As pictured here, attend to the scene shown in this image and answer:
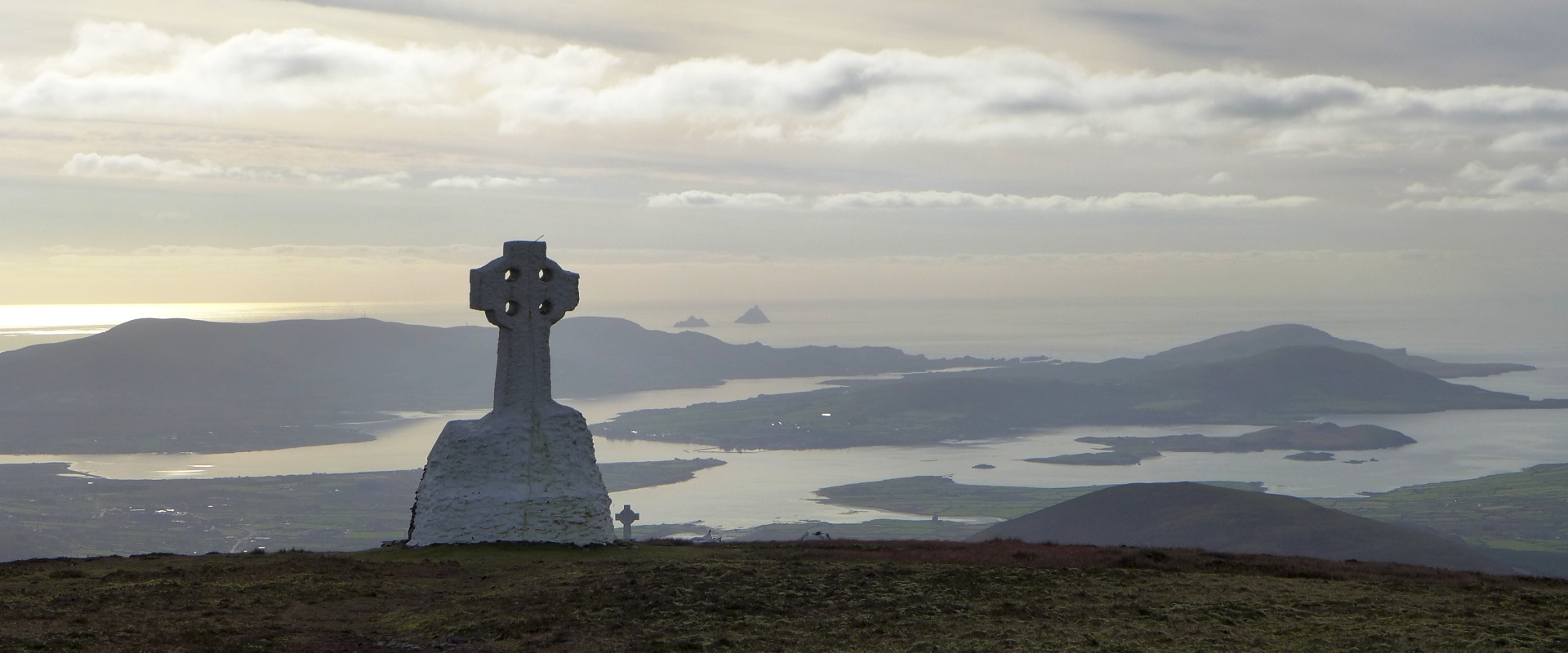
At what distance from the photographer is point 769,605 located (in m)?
18.9

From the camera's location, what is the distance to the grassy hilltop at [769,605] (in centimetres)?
1683

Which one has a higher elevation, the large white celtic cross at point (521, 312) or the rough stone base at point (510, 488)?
the large white celtic cross at point (521, 312)

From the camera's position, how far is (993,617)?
724 inches

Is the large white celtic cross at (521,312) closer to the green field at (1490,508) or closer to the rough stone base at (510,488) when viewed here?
the rough stone base at (510,488)

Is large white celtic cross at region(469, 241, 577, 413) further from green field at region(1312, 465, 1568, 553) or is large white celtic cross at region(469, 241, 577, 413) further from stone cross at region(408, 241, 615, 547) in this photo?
green field at region(1312, 465, 1568, 553)

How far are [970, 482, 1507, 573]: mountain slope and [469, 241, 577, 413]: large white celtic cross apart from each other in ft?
240

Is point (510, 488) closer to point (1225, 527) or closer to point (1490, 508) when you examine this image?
point (1225, 527)

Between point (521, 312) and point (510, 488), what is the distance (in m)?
3.89

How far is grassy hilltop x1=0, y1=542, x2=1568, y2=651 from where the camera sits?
16828 millimetres

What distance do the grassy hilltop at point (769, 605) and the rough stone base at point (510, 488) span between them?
1.43 m

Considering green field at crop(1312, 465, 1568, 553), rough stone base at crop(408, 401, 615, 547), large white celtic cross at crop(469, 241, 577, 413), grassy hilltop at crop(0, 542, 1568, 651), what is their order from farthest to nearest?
green field at crop(1312, 465, 1568, 553) → large white celtic cross at crop(469, 241, 577, 413) → rough stone base at crop(408, 401, 615, 547) → grassy hilltop at crop(0, 542, 1568, 651)

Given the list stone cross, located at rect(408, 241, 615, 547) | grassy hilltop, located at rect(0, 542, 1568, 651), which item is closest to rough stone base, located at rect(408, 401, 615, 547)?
stone cross, located at rect(408, 241, 615, 547)

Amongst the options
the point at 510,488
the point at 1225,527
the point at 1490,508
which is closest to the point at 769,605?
the point at 510,488

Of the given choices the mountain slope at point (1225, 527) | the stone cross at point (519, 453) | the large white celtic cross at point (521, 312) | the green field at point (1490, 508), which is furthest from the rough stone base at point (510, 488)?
the green field at point (1490, 508)
